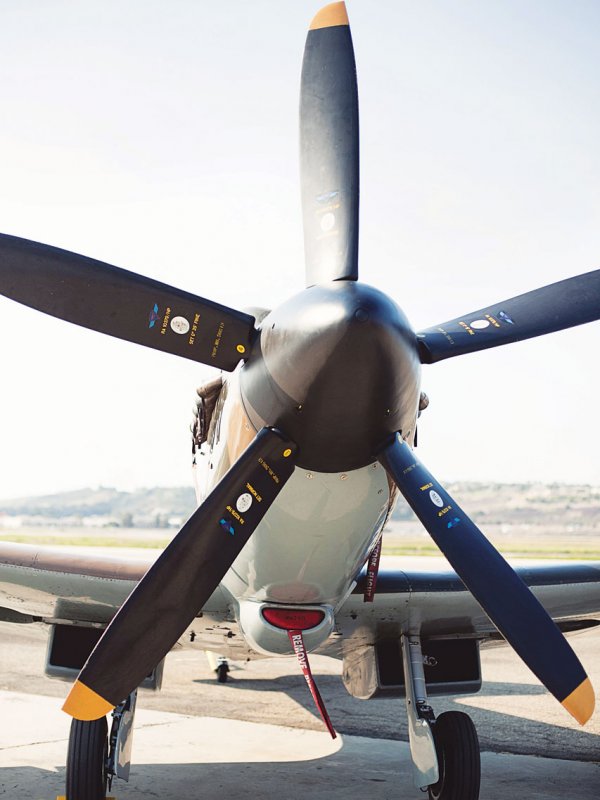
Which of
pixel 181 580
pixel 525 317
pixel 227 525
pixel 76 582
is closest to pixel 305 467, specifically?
pixel 227 525

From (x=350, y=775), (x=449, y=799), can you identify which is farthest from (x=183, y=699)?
(x=449, y=799)

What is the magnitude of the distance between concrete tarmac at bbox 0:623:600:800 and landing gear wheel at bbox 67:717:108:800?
0.47 m

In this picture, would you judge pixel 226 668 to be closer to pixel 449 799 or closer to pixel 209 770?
pixel 209 770

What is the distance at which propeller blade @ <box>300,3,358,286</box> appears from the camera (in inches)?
184

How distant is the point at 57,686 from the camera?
471 inches

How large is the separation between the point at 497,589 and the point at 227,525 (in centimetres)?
153

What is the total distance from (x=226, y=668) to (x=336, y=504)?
9217 mm

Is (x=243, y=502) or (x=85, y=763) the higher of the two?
(x=243, y=502)

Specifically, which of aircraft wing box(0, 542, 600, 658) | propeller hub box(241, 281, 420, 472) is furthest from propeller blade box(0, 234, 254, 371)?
aircraft wing box(0, 542, 600, 658)

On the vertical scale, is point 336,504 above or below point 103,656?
above

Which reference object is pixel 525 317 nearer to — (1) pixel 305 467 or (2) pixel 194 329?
(1) pixel 305 467

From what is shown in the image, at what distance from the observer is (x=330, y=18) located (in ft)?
17.3

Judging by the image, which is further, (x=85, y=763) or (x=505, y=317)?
(x=85, y=763)

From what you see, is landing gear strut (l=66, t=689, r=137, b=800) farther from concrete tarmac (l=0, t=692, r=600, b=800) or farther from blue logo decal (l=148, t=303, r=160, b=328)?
blue logo decal (l=148, t=303, r=160, b=328)
